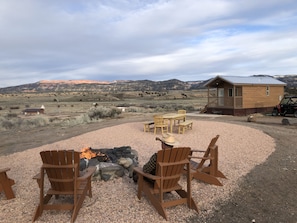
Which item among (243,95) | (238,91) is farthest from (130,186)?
(238,91)

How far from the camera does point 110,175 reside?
5445 mm

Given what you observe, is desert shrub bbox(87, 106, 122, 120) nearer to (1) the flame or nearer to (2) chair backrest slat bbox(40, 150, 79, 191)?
(1) the flame

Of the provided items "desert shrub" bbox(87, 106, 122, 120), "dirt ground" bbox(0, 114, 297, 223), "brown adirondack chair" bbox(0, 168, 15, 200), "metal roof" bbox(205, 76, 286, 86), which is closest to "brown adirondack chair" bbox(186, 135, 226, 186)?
"dirt ground" bbox(0, 114, 297, 223)

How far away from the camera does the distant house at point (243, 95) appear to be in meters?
20.1

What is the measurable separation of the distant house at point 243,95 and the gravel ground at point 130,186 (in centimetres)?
1057

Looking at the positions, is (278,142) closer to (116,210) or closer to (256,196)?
(256,196)

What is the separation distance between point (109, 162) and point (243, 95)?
1613cm

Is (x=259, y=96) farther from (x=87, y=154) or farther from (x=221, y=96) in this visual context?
(x=87, y=154)

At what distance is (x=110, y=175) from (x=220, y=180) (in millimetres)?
2053

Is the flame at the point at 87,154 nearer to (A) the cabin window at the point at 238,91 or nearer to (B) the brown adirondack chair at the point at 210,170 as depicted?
(B) the brown adirondack chair at the point at 210,170

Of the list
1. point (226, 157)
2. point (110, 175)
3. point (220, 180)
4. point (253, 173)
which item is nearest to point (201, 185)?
point (220, 180)

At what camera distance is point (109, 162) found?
19.4ft

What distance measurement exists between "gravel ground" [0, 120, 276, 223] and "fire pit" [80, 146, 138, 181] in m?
0.16

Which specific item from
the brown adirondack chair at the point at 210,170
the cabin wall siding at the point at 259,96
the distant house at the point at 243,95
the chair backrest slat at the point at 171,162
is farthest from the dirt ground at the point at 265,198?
the cabin wall siding at the point at 259,96
